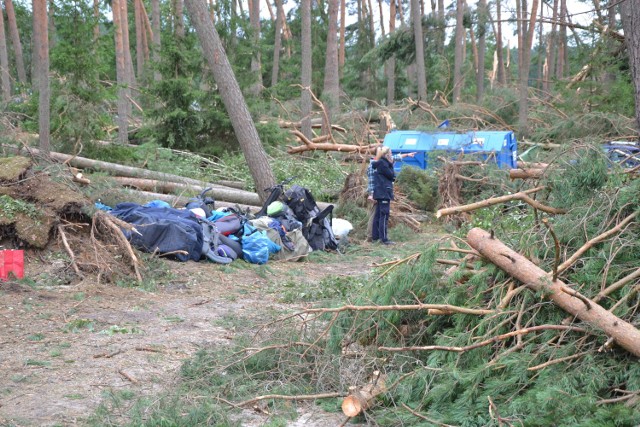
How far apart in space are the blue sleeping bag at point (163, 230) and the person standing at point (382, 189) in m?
3.51

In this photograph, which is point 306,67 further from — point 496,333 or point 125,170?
point 496,333

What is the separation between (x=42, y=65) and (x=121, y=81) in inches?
376

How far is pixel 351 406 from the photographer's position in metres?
4.57

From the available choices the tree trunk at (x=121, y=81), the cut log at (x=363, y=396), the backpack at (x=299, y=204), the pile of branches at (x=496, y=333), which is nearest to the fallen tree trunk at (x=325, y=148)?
the tree trunk at (x=121, y=81)

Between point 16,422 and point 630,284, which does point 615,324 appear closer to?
point 630,284

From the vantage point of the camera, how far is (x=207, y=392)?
16.6 ft

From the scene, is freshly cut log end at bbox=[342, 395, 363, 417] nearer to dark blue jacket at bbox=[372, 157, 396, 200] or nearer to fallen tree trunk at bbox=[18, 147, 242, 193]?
dark blue jacket at bbox=[372, 157, 396, 200]

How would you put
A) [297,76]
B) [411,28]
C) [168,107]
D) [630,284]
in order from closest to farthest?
[630,284], [168,107], [411,28], [297,76]

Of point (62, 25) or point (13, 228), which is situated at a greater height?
point (62, 25)

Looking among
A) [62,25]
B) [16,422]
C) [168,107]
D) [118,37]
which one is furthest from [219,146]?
[16,422]

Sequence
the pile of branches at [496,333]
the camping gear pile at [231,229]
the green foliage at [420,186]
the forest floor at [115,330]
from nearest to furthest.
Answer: the pile of branches at [496,333] < the forest floor at [115,330] < the camping gear pile at [231,229] < the green foliage at [420,186]

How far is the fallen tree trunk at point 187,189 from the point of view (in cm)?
1306

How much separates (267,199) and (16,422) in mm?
7440

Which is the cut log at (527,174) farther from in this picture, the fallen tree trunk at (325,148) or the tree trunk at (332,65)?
the tree trunk at (332,65)
